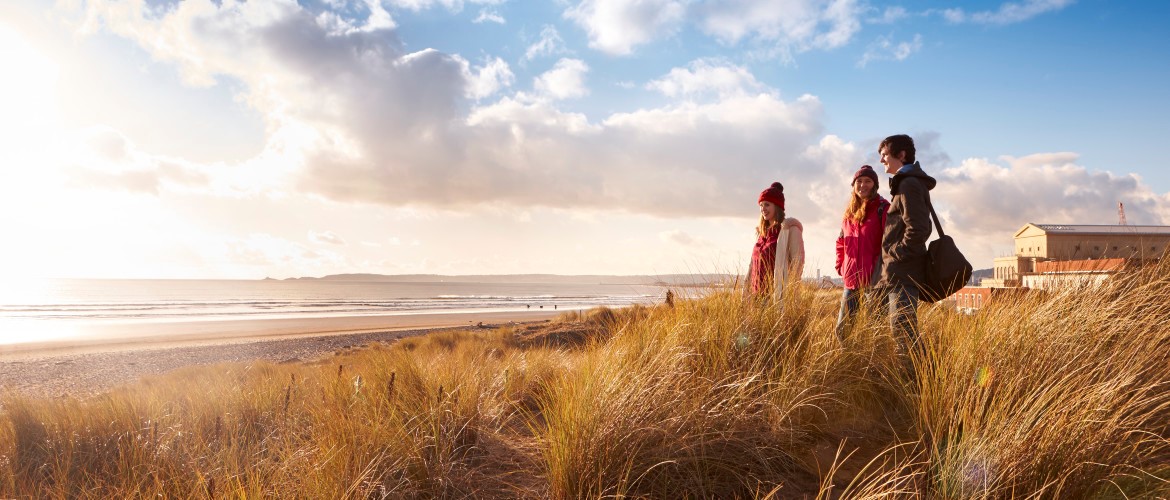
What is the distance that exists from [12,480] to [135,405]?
1.45m

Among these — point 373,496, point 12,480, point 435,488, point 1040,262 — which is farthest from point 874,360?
point 12,480

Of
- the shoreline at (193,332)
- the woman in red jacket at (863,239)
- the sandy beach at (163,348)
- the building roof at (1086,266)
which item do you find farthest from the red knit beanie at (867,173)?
the shoreline at (193,332)

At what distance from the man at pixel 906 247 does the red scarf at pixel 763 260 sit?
99 centimetres

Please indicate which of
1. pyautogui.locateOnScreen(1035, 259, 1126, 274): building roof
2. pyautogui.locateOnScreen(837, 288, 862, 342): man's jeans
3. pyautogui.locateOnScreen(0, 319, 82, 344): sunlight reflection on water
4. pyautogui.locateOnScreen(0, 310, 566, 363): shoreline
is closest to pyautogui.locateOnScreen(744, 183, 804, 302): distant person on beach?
pyautogui.locateOnScreen(837, 288, 862, 342): man's jeans

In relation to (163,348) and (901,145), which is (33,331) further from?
(901,145)

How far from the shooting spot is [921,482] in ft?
8.04

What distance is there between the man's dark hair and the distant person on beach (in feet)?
3.17

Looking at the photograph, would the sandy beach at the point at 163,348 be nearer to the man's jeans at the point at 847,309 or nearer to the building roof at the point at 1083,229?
the man's jeans at the point at 847,309

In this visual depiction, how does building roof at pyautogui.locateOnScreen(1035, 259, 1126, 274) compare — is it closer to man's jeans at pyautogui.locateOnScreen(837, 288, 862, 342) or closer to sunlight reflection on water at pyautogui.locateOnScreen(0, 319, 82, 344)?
man's jeans at pyautogui.locateOnScreen(837, 288, 862, 342)

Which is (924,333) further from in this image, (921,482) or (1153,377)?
(921,482)

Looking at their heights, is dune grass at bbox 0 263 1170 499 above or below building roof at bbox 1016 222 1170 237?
below

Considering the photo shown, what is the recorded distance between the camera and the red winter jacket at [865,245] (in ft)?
13.9

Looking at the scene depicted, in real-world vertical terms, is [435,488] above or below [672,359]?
below

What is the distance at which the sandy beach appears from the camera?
13453mm
